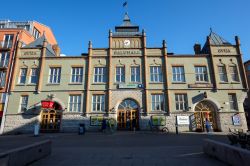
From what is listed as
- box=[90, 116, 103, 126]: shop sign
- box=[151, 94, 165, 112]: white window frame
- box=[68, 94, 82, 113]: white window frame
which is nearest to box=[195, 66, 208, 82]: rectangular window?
box=[151, 94, 165, 112]: white window frame

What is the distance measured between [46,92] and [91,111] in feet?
21.7

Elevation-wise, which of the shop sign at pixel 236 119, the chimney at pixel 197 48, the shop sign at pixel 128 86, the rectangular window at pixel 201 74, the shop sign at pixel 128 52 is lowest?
the shop sign at pixel 236 119

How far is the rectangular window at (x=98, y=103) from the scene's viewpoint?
73.6 feet

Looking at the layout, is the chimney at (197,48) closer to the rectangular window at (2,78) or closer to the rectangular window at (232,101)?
the rectangular window at (232,101)

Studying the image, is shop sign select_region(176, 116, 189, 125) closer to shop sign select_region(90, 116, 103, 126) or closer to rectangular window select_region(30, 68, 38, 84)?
shop sign select_region(90, 116, 103, 126)

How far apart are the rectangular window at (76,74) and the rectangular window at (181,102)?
13.2 metres

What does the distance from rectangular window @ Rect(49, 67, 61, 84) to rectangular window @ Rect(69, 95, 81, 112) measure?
313 cm

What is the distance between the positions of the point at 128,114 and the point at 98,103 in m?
4.17

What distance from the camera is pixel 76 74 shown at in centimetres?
2392

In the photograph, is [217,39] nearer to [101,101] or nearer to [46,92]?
[101,101]

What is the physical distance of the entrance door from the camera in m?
22.2

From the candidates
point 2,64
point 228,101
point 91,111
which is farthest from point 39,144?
point 2,64

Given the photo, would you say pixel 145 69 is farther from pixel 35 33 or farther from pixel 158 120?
pixel 35 33

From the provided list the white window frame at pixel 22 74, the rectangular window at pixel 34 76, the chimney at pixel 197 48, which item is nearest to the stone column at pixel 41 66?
the rectangular window at pixel 34 76
